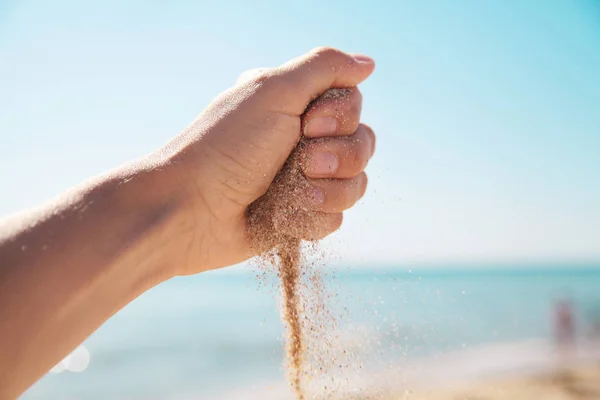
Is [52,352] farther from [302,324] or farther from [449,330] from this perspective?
[449,330]

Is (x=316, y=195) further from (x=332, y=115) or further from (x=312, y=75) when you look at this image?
(x=312, y=75)

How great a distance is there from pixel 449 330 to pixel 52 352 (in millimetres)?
17483

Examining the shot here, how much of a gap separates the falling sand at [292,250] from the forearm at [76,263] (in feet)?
1.24

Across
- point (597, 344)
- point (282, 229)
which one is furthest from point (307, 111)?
point (597, 344)

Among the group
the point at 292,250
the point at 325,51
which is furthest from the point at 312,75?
the point at 292,250

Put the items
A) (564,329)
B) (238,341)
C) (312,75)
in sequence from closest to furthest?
(312,75) < (564,329) < (238,341)

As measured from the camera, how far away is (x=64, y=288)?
1234 millimetres

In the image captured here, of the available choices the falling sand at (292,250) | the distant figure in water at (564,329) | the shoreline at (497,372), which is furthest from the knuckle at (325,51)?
the distant figure in water at (564,329)

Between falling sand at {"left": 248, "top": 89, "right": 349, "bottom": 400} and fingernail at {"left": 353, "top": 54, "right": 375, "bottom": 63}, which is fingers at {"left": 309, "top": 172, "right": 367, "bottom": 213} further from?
fingernail at {"left": 353, "top": 54, "right": 375, "bottom": 63}

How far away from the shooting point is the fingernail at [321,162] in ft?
6.10

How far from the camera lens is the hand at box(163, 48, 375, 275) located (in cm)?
178

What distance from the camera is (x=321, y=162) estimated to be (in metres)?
1.86

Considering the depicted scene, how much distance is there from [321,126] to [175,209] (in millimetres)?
643

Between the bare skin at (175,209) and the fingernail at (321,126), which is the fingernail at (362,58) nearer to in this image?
the bare skin at (175,209)
